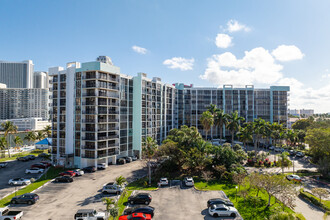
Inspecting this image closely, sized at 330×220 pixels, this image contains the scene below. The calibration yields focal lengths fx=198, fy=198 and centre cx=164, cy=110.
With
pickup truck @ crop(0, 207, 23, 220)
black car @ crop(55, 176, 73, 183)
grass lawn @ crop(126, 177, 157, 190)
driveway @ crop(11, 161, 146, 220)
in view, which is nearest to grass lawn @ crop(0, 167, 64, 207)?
driveway @ crop(11, 161, 146, 220)

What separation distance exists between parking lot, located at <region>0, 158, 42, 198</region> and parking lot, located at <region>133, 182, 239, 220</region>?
3276cm

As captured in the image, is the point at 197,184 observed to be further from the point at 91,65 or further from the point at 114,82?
the point at 91,65

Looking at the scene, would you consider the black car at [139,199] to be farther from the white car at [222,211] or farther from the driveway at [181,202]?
the white car at [222,211]

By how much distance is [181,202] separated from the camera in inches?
1414

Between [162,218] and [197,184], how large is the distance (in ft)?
54.8

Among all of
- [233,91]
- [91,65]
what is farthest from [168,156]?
[233,91]

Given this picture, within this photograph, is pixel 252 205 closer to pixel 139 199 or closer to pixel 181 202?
pixel 181 202

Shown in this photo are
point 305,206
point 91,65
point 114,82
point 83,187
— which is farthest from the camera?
point 114,82

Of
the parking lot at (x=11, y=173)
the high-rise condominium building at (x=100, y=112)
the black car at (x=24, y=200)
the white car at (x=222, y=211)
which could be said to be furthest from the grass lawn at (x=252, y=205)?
the parking lot at (x=11, y=173)

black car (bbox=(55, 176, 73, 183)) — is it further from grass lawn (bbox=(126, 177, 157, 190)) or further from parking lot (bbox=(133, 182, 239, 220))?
parking lot (bbox=(133, 182, 239, 220))

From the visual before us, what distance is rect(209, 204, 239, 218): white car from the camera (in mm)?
30656

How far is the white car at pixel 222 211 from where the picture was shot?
30.7m

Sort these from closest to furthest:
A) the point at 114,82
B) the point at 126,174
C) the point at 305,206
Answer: the point at 305,206 → the point at 126,174 → the point at 114,82

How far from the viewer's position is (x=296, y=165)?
65000 mm
